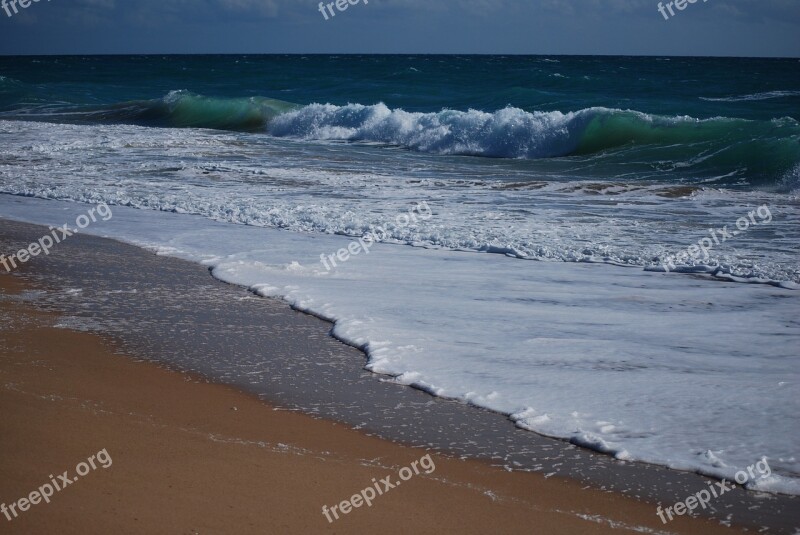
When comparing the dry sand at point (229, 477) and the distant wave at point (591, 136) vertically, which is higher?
the distant wave at point (591, 136)

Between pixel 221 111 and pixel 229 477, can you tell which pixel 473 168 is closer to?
pixel 229 477

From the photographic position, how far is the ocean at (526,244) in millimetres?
4398

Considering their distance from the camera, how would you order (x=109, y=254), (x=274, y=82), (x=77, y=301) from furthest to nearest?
(x=274, y=82) → (x=109, y=254) → (x=77, y=301)

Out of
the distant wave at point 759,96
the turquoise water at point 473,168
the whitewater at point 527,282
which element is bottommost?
the whitewater at point 527,282

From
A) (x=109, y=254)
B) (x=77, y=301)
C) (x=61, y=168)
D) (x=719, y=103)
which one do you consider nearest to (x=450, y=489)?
(x=77, y=301)

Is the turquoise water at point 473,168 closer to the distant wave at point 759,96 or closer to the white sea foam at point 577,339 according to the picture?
the distant wave at point 759,96

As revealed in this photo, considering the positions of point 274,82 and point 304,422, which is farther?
point 274,82

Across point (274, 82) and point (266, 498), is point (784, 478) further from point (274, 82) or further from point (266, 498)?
point (274, 82)

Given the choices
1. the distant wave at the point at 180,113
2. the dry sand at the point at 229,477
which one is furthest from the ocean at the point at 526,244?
the distant wave at the point at 180,113

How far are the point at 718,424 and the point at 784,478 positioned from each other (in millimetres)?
561

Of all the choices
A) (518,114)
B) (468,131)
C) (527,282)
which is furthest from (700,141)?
(527,282)

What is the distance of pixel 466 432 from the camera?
3.96 metres

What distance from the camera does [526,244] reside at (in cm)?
830

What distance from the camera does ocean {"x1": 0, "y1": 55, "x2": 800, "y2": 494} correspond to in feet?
14.4
